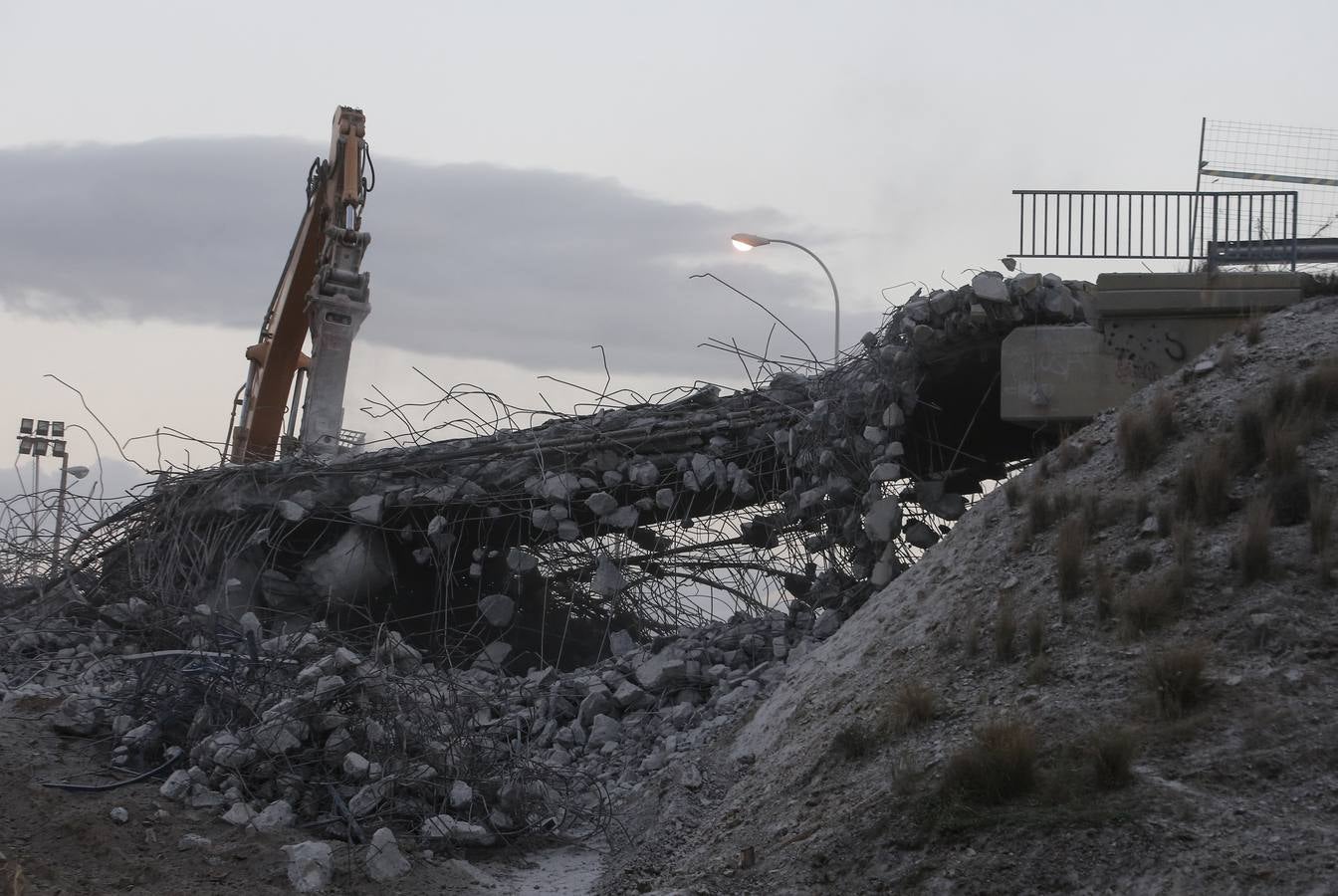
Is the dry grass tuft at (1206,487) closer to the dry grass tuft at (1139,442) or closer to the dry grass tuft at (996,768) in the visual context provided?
the dry grass tuft at (1139,442)

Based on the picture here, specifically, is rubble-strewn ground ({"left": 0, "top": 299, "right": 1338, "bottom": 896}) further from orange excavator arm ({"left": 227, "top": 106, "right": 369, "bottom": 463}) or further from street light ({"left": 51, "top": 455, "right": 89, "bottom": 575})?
orange excavator arm ({"left": 227, "top": 106, "right": 369, "bottom": 463})

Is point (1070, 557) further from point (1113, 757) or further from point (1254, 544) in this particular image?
point (1113, 757)

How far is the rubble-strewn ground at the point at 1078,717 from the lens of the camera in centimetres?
473

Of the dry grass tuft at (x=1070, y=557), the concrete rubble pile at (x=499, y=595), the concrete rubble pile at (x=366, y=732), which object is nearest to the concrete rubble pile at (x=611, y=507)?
the concrete rubble pile at (x=499, y=595)

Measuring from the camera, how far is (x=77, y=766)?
721cm

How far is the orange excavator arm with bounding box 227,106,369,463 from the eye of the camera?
Result: 1578cm

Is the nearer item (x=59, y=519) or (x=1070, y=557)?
(x=1070, y=557)

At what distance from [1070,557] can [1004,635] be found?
0.66 meters

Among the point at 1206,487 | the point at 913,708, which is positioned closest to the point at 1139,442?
the point at 1206,487

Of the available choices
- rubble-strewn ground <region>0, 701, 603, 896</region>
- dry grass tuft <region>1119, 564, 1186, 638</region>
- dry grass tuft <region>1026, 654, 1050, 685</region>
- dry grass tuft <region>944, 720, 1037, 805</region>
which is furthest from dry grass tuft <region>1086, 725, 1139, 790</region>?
rubble-strewn ground <region>0, 701, 603, 896</region>

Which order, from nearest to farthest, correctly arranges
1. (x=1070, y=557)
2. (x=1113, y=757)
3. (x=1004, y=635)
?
1. (x=1113, y=757)
2. (x=1004, y=635)
3. (x=1070, y=557)

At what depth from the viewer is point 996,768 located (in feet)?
17.1

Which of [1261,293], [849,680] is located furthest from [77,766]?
[1261,293]

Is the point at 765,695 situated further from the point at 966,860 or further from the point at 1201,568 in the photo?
the point at 966,860
